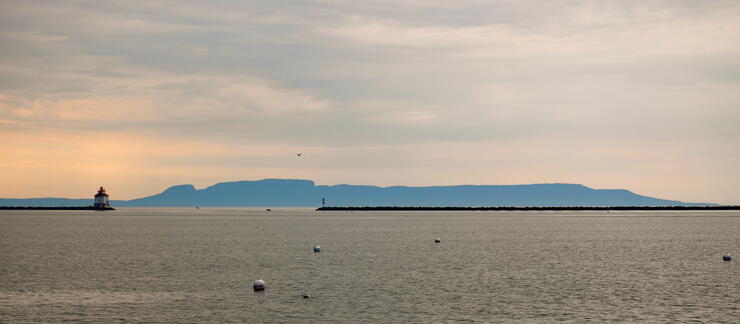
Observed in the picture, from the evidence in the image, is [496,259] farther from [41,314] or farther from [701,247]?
[41,314]

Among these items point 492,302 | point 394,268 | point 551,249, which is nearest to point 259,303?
point 492,302

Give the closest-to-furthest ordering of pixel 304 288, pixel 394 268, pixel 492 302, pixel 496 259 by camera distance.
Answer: pixel 492 302, pixel 304 288, pixel 394 268, pixel 496 259

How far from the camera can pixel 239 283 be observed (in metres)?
63.9

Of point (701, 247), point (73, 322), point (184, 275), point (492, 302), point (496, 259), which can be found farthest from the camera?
point (701, 247)

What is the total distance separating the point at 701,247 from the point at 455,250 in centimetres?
3833

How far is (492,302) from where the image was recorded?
52.5m

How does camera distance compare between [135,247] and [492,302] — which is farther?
[135,247]

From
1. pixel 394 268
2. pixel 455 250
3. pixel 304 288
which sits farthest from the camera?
pixel 455 250

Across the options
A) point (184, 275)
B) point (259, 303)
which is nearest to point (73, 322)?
point (259, 303)

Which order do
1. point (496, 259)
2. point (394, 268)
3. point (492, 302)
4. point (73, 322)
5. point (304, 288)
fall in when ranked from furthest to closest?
point (496, 259) → point (394, 268) → point (304, 288) → point (492, 302) → point (73, 322)

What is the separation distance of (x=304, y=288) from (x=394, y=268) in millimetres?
18110

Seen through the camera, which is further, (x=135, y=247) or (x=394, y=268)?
(x=135, y=247)

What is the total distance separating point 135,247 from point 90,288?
54.5 metres

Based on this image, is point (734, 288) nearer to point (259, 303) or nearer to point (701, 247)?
point (259, 303)
